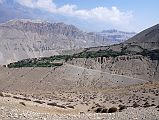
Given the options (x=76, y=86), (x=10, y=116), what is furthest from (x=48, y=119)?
(x=76, y=86)

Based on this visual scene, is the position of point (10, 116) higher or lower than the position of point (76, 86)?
higher

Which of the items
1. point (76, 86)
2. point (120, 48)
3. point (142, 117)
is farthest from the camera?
point (120, 48)

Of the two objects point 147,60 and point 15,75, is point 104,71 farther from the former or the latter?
point 15,75

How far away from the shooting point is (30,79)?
116688 mm

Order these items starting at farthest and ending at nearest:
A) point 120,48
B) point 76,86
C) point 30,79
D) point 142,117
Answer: point 120,48 → point 30,79 → point 76,86 → point 142,117

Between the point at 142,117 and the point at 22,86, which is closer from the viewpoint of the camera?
the point at 142,117

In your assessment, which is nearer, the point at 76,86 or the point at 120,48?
the point at 76,86

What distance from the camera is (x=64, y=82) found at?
4230 inches

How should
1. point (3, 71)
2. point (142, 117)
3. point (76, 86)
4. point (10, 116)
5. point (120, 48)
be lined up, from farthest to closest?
point (120, 48) < point (3, 71) < point (76, 86) < point (142, 117) < point (10, 116)

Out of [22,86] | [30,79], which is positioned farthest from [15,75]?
[22,86]

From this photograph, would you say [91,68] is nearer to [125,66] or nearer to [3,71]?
[125,66]

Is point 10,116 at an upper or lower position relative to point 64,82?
upper

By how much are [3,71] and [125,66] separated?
4173 centimetres

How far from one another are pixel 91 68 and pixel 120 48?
113ft
